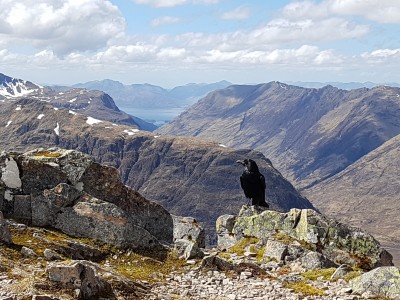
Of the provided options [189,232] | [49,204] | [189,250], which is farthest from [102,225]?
Answer: [189,232]

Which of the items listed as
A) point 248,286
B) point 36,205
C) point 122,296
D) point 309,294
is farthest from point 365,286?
point 36,205

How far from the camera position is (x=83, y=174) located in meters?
26.5

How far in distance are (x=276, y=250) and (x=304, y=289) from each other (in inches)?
278

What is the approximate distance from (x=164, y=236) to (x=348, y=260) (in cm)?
1052

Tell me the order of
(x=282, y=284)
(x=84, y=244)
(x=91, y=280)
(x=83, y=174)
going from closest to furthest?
(x=91, y=280) < (x=282, y=284) < (x=84, y=244) < (x=83, y=174)

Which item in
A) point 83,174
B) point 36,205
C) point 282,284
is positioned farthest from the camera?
point 83,174

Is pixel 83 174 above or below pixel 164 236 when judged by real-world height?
above

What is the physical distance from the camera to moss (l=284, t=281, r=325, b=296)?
18.0 metres

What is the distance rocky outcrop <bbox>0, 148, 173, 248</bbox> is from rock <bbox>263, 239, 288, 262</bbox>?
559cm

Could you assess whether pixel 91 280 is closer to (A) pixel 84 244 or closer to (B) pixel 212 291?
(B) pixel 212 291

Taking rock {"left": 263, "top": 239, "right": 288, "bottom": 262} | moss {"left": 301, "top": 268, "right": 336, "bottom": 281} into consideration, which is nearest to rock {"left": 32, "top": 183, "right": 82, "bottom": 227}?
rock {"left": 263, "top": 239, "right": 288, "bottom": 262}

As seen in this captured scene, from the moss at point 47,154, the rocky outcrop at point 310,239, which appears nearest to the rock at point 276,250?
the rocky outcrop at point 310,239

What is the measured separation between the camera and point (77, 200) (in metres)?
24.0

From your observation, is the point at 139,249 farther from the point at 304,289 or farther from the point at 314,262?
the point at 314,262
